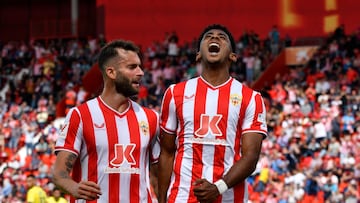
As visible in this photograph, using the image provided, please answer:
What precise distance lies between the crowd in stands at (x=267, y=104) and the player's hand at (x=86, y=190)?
1113 centimetres

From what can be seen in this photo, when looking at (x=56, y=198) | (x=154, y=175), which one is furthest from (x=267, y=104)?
(x=154, y=175)

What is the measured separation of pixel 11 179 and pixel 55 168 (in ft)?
51.1

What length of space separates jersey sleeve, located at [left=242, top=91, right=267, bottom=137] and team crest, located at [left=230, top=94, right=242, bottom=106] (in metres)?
0.08

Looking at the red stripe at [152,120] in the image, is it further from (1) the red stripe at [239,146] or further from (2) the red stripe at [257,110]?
(2) the red stripe at [257,110]

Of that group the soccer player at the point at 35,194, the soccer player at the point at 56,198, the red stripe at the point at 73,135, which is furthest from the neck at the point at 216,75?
the soccer player at the point at 35,194

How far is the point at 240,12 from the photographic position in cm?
3194

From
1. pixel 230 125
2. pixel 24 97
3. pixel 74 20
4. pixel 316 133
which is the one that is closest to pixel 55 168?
pixel 230 125

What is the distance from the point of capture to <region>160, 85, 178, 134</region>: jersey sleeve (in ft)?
22.8

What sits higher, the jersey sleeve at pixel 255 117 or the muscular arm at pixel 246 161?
the jersey sleeve at pixel 255 117

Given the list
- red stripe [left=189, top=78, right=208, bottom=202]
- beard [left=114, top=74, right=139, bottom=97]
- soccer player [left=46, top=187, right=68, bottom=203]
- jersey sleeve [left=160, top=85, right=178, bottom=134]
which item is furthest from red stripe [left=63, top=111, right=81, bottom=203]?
soccer player [left=46, top=187, right=68, bottom=203]

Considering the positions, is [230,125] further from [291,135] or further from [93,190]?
[291,135]

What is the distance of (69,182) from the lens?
21.1ft

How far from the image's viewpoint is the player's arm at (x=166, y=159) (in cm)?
697

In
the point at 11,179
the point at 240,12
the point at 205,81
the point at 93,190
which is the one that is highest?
the point at 240,12
